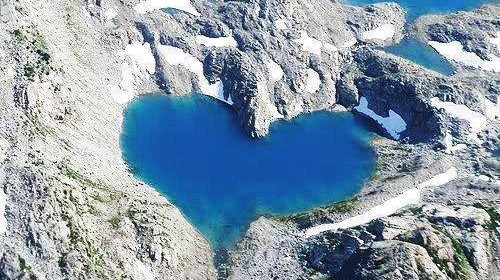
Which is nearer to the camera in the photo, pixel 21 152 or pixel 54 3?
pixel 21 152

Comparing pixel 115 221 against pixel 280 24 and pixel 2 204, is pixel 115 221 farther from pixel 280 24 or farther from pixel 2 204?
pixel 280 24

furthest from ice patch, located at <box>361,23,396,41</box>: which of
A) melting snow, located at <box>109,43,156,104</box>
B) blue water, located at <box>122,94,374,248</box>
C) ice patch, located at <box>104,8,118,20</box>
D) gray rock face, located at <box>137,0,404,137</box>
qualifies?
ice patch, located at <box>104,8,118,20</box>

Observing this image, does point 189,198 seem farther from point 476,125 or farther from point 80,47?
point 476,125

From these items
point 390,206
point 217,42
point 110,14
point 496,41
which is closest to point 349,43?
Result: point 217,42

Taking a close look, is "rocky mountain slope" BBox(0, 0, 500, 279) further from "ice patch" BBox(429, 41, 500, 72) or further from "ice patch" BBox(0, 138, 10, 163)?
"ice patch" BBox(429, 41, 500, 72)

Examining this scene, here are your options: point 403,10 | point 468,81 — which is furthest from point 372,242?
point 403,10
